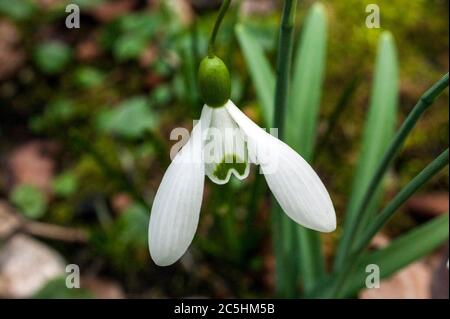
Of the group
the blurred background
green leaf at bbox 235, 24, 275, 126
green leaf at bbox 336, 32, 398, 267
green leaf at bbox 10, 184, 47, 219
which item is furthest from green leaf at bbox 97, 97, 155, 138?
green leaf at bbox 336, 32, 398, 267

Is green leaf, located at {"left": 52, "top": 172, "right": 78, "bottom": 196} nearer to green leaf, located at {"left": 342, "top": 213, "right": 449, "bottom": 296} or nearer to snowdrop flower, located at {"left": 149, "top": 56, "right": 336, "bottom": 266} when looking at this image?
green leaf, located at {"left": 342, "top": 213, "right": 449, "bottom": 296}

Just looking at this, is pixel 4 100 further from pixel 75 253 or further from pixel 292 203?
pixel 292 203

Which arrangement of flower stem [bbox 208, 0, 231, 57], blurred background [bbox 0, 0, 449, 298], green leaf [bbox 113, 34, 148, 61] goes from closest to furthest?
flower stem [bbox 208, 0, 231, 57] → blurred background [bbox 0, 0, 449, 298] → green leaf [bbox 113, 34, 148, 61]

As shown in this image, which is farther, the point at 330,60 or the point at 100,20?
the point at 100,20

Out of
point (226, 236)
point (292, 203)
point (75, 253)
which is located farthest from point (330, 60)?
point (292, 203)

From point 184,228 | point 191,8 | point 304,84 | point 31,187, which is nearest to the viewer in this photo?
point 184,228

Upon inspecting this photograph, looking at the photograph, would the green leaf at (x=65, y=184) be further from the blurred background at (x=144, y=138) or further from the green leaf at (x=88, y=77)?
the green leaf at (x=88, y=77)
